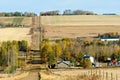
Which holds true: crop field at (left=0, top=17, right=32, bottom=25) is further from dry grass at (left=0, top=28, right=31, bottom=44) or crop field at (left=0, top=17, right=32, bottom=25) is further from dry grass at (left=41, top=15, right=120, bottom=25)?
dry grass at (left=0, top=28, right=31, bottom=44)

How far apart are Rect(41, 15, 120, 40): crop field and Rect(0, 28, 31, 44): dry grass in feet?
10.3

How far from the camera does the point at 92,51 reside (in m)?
48.7

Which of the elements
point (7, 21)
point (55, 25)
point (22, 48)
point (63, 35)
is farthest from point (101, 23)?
point (22, 48)

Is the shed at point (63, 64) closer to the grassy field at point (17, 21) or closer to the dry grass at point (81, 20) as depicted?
the dry grass at point (81, 20)

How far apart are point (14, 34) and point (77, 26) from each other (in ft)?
39.4

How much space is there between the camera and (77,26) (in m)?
71.1

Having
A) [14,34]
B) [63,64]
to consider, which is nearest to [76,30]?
[14,34]

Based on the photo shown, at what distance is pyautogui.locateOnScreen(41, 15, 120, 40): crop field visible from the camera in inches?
2505

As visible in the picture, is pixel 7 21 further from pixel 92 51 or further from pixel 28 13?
pixel 92 51

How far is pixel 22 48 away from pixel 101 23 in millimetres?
25585

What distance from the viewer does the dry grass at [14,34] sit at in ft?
198

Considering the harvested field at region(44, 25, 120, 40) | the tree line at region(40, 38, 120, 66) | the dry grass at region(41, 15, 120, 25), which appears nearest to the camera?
the tree line at region(40, 38, 120, 66)

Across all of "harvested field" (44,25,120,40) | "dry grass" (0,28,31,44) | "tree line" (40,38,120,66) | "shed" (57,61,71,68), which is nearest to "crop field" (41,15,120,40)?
"harvested field" (44,25,120,40)

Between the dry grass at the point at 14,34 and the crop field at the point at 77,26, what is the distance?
3.12 metres
